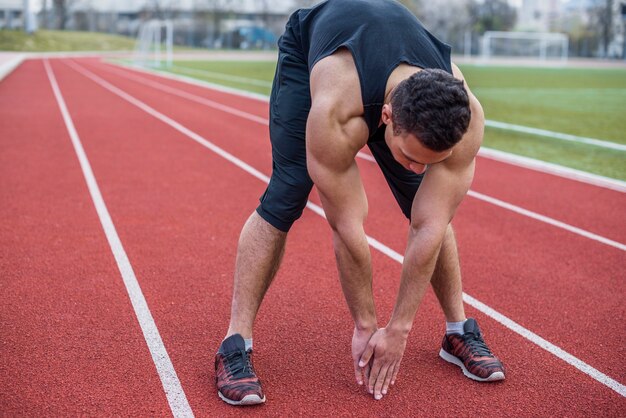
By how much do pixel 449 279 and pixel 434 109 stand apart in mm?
1210

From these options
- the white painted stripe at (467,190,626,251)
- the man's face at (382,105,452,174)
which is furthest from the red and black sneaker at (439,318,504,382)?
the white painted stripe at (467,190,626,251)

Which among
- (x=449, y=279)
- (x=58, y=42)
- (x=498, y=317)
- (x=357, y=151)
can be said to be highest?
(x=58, y=42)

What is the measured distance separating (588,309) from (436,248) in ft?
6.24

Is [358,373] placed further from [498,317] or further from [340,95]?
[498,317]

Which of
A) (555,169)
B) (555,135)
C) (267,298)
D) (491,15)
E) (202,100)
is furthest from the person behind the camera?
(491,15)

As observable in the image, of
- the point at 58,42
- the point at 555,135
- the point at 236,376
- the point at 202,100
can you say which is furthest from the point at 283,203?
the point at 58,42

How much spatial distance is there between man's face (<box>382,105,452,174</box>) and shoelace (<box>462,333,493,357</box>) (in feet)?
3.63

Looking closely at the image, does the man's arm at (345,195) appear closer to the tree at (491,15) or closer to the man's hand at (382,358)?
the man's hand at (382,358)

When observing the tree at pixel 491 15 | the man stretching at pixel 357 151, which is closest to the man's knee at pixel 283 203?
the man stretching at pixel 357 151

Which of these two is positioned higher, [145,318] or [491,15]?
[491,15]

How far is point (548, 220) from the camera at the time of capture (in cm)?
636

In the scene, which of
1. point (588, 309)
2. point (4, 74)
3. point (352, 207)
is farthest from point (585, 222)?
point (4, 74)

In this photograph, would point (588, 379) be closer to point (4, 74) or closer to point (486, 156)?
point (486, 156)

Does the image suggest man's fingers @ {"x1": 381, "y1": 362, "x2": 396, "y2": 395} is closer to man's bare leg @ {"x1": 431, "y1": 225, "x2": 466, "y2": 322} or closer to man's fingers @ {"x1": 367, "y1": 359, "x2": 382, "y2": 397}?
man's fingers @ {"x1": 367, "y1": 359, "x2": 382, "y2": 397}
